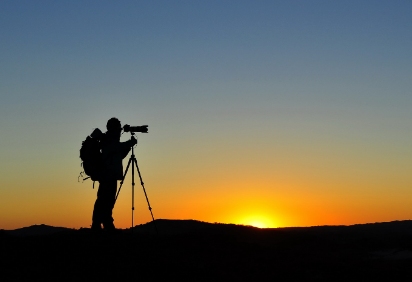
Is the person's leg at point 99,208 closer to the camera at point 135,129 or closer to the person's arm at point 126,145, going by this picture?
the person's arm at point 126,145

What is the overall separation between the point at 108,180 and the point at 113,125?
158 centimetres

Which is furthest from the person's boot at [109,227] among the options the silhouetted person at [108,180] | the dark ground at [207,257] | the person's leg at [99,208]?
the dark ground at [207,257]

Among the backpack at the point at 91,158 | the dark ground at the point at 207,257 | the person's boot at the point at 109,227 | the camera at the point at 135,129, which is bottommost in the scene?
the dark ground at the point at 207,257

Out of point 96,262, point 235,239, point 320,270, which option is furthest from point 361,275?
point 96,262

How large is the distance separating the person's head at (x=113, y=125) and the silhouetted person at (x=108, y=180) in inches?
10.3

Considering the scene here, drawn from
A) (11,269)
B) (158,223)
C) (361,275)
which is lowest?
(361,275)

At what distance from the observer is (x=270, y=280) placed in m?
9.72

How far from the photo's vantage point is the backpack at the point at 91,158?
14016mm

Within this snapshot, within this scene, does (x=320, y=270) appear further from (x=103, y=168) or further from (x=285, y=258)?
(x=103, y=168)

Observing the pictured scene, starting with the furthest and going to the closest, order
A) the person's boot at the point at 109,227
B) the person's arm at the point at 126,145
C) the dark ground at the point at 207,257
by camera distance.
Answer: the person's arm at the point at 126,145
the person's boot at the point at 109,227
the dark ground at the point at 207,257

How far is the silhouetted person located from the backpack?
14 centimetres

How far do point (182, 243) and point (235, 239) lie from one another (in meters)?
1.74

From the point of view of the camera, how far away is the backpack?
46.0 feet

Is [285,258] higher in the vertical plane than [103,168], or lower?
lower
